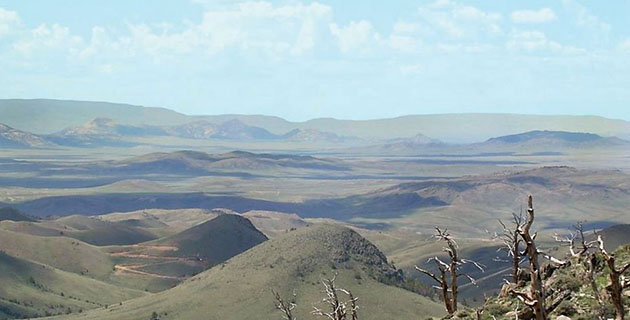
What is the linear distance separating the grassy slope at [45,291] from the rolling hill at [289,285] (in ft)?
32.5

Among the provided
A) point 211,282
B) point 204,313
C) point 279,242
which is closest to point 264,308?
point 204,313

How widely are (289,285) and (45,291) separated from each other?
1370 inches

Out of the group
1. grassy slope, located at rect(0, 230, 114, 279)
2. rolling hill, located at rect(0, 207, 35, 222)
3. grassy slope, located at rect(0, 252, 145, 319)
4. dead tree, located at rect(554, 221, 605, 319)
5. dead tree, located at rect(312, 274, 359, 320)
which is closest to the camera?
dead tree, located at rect(554, 221, 605, 319)

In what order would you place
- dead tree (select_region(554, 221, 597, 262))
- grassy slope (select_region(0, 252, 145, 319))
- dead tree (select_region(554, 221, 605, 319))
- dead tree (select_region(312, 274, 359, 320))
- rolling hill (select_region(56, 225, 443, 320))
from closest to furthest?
dead tree (select_region(554, 221, 605, 319))
dead tree (select_region(554, 221, 597, 262))
dead tree (select_region(312, 274, 359, 320))
rolling hill (select_region(56, 225, 443, 320))
grassy slope (select_region(0, 252, 145, 319))

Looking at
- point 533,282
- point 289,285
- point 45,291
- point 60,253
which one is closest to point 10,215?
point 60,253

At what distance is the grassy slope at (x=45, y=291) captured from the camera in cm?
10350

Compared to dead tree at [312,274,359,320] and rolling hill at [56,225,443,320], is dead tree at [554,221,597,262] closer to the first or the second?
dead tree at [312,274,359,320]

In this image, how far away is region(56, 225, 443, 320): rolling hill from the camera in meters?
90.2

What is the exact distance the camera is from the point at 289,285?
97.2 m

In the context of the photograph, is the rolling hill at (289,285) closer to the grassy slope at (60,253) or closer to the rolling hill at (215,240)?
the grassy slope at (60,253)

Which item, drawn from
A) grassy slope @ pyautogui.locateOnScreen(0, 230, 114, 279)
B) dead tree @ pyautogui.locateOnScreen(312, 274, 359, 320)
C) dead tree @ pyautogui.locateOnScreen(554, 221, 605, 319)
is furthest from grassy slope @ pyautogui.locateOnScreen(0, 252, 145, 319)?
dead tree @ pyautogui.locateOnScreen(554, 221, 605, 319)

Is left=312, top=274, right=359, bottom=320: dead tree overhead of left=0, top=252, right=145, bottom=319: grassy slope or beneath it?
overhead

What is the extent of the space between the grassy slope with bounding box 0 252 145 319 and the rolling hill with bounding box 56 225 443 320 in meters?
9.89

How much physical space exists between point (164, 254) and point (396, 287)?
5362 cm
